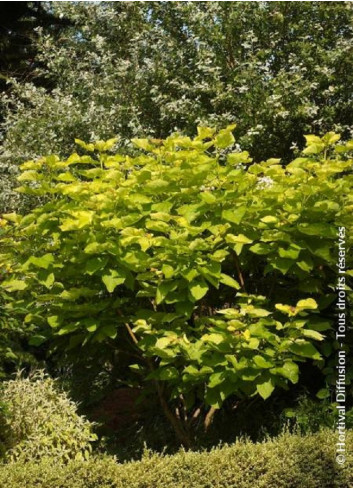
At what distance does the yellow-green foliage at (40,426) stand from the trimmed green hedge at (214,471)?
2.44 ft

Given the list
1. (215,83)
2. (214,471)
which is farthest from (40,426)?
(215,83)

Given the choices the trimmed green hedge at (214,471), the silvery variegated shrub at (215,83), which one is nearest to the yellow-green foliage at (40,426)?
the trimmed green hedge at (214,471)

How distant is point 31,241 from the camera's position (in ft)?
13.8

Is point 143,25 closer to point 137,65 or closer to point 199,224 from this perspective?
point 137,65

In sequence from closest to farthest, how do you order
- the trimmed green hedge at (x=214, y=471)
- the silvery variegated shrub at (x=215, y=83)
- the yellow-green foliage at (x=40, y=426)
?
the trimmed green hedge at (x=214, y=471)
the yellow-green foliage at (x=40, y=426)
the silvery variegated shrub at (x=215, y=83)

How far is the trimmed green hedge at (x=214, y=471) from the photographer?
3.22m

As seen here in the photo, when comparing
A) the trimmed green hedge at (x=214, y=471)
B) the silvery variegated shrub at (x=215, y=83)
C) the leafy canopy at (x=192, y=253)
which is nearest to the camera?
the trimmed green hedge at (x=214, y=471)

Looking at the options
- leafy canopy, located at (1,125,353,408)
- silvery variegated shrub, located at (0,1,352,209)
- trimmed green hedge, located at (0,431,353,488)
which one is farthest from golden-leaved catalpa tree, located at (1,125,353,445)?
silvery variegated shrub, located at (0,1,352,209)

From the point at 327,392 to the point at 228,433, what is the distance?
2.85ft

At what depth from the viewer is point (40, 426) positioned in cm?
432

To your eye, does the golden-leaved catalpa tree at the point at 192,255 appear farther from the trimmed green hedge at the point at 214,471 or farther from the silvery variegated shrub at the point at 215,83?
the silvery variegated shrub at the point at 215,83

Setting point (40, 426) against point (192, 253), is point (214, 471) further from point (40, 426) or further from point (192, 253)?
point (40, 426)

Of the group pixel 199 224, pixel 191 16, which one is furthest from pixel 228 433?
pixel 191 16

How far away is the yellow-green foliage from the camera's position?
4.15 m
